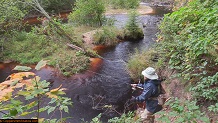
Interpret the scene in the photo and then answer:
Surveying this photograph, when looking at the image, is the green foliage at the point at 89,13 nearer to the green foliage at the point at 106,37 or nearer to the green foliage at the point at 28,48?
the green foliage at the point at 106,37

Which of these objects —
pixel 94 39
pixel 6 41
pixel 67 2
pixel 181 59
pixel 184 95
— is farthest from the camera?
pixel 67 2

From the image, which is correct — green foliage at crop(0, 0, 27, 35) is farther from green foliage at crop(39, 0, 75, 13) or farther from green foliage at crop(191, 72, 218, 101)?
green foliage at crop(191, 72, 218, 101)

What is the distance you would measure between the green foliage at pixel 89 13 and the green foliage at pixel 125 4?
1080 cm

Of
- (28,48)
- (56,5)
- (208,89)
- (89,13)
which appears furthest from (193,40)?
(56,5)

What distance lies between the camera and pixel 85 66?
10906 mm

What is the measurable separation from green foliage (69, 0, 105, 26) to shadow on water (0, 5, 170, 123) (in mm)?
4109

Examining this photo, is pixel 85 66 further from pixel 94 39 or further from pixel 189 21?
pixel 189 21

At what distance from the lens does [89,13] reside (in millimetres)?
16109

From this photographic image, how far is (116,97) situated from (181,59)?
3394mm

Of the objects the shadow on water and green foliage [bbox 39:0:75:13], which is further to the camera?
green foliage [bbox 39:0:75:13]

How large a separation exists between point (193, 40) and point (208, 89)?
131 cm

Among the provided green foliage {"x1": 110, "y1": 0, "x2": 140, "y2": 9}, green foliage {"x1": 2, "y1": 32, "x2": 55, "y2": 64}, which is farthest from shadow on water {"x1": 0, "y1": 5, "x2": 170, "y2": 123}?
green foliage {"x1": 110, "y1": 0, "x2": 140, "y2": 9}

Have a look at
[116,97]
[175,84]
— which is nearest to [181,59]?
[175,84]

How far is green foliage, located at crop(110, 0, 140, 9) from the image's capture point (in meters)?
26.5
